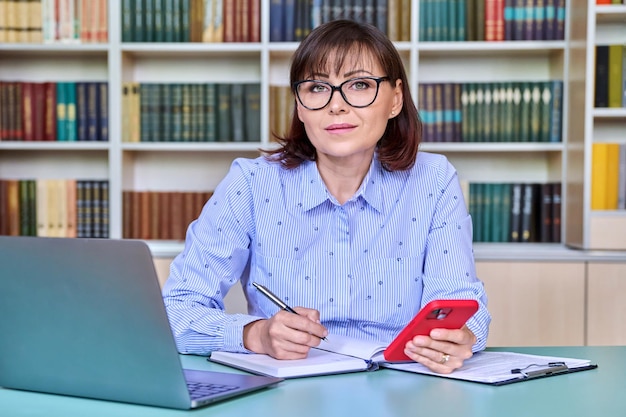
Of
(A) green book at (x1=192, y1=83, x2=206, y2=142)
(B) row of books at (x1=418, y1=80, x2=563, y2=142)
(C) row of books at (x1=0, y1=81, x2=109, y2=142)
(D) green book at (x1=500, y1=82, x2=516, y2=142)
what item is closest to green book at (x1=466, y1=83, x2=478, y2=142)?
(B) row of books at (x1=418, y1=80, x2=563, y2=142)

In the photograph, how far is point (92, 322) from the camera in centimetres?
102

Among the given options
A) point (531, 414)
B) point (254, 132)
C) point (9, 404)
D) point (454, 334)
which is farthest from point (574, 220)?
point (9, 404)

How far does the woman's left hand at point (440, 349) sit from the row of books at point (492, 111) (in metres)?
2.09

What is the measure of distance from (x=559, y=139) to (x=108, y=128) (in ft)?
5.87

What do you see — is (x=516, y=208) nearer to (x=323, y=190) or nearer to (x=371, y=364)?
(x=323, y=190)

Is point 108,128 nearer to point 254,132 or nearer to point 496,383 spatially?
point 254,132

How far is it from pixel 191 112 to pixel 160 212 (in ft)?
1.39

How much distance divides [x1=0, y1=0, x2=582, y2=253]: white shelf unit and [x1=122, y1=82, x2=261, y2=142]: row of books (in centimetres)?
5

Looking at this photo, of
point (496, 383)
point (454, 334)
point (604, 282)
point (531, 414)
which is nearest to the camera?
point (531, 414)

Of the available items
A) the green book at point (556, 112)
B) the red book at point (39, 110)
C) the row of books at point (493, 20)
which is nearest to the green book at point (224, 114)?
the red book at point (39, 110)

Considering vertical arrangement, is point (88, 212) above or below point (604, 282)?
above

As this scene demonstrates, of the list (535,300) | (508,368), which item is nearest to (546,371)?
(508,368)

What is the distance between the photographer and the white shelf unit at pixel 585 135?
3107mm

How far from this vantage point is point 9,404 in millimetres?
1093
